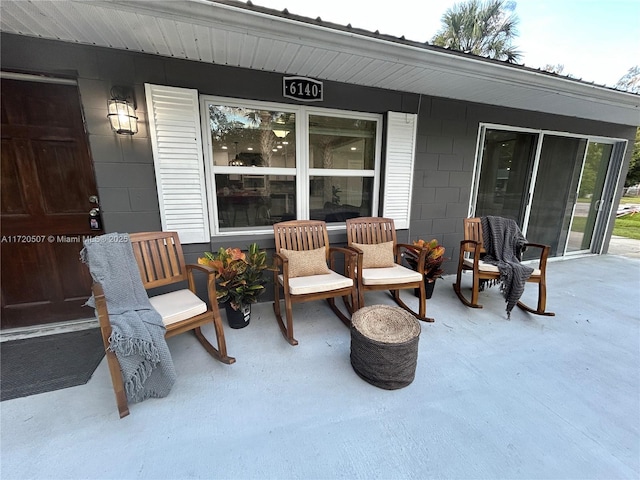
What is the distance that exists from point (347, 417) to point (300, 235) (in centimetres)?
152

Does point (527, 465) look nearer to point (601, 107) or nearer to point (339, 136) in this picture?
point (339, 136)

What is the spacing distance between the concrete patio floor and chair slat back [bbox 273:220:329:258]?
2.63ft

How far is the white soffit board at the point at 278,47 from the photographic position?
4.72ft

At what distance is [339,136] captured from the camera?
280 cm

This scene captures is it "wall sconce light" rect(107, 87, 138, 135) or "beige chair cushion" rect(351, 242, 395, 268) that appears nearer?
"wall sconce light" rect(107, 87, 138, 135)

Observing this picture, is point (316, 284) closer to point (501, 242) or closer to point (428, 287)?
point (428, 287)

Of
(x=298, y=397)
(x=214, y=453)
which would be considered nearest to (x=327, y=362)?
(x=298, y=397)

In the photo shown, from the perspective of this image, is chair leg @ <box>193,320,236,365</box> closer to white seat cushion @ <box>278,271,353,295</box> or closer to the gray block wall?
white seat cushion @ <box>278,271,353,295</box>

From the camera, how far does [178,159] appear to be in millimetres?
2180

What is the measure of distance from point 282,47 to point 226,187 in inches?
49.0

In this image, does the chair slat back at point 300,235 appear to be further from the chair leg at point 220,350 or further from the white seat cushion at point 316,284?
the chair leg at point 220,350

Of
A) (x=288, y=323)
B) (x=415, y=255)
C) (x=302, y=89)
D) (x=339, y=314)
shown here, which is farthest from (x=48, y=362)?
(x=415, y=255)

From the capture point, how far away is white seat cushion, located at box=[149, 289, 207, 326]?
1.58 m

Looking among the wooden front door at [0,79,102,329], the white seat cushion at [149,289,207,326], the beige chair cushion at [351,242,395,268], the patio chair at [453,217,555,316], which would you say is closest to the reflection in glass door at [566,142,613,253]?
the patio chair at [453,217,555,316]
